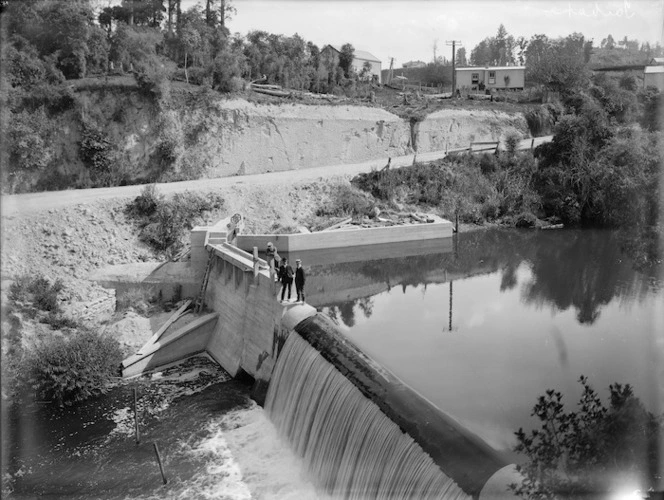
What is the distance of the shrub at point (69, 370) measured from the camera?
51.3 feet

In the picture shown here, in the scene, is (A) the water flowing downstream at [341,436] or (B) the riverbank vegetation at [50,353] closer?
(A) the water flowing downstream at [341,436]

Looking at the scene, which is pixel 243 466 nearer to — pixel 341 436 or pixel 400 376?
pixel 341 436

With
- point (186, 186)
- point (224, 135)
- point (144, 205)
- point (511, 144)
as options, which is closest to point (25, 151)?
point (144, 205)

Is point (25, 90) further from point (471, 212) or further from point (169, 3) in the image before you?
point (471, 212)

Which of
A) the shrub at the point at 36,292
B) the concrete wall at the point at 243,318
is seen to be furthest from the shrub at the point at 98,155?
the concrete wall at the point at 243,318

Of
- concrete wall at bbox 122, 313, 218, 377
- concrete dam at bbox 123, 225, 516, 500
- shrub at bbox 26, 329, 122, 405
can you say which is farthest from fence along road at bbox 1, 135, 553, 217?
concrete wall at bbox 122, 313, 218, 377

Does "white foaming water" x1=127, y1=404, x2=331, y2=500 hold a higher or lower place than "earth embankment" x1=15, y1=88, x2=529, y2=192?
lower

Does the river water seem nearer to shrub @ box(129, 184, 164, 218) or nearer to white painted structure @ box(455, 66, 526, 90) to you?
shrub @ box(129, 184, 164, 218)

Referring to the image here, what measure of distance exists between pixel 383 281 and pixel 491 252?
692 cm

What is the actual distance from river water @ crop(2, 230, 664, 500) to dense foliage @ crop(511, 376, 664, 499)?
3.50 ft

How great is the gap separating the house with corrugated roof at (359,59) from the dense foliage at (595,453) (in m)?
42.6

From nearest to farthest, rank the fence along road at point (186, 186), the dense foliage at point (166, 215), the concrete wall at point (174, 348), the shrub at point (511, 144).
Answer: the concrete wall at point (174, 348), the fence along road at point (186, 186), the dense foliage at point (166, 215), the shrub at point (511, 144)

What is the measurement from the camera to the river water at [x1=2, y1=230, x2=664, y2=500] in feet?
41.3

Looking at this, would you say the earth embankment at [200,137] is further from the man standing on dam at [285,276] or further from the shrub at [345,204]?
the man standing on dam at [285,276]
